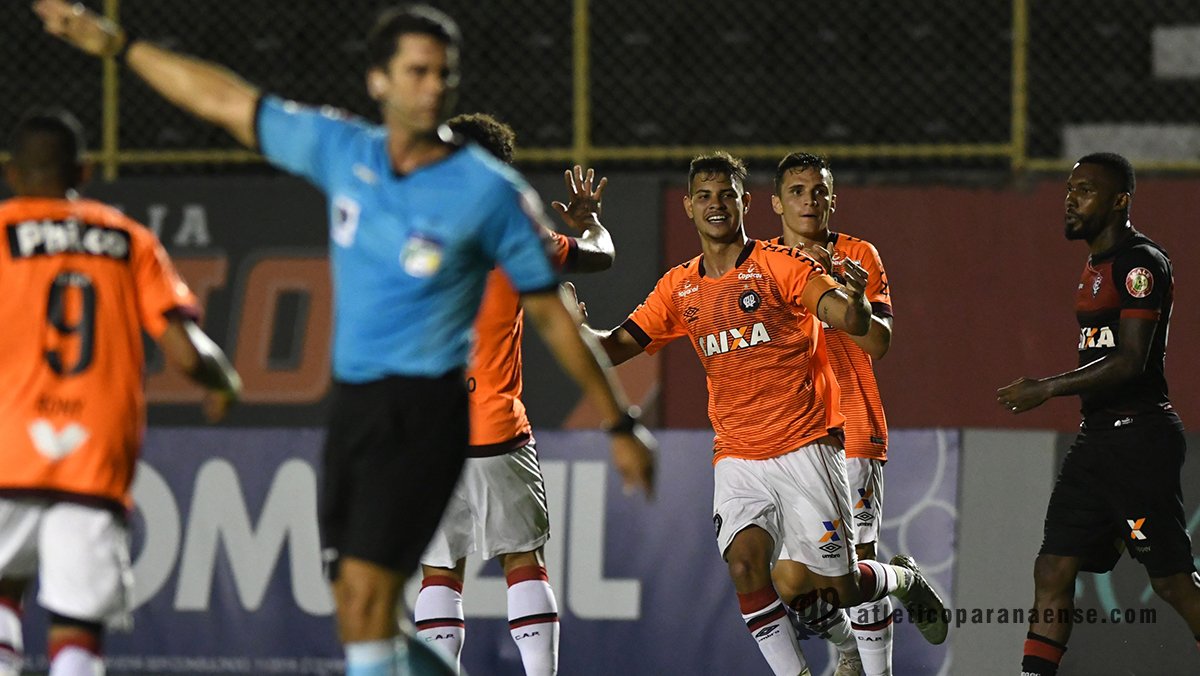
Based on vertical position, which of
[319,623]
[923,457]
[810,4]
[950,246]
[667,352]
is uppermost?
[810,4]

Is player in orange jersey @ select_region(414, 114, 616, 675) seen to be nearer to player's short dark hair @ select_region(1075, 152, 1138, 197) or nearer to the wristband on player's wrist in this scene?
player's short dark hair @ select_region(1075, 152, 1138, 197)

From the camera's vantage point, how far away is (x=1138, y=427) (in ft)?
23.6

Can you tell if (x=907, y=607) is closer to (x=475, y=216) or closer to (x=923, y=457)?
(x=923, y=457)

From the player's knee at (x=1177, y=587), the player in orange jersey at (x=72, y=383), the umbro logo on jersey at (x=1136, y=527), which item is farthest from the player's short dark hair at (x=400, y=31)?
the player's knee at (x=1177, y=587)

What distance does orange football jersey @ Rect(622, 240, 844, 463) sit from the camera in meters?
7.16

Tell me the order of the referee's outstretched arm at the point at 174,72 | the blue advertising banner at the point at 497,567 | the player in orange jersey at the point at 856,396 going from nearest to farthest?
the referee's outstretched arm at the point at 174,72, the player in orange jersey at the point at 856,396, the blue advertising banner at the point at 497,567

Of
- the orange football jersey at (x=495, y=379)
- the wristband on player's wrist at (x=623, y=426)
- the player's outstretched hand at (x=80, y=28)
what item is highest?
the player's outstretched hand at (x=80, y=28)

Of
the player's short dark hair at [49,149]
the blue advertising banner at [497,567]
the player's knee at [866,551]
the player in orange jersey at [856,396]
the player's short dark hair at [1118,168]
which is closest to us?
the player's short dark hair at [49,149]

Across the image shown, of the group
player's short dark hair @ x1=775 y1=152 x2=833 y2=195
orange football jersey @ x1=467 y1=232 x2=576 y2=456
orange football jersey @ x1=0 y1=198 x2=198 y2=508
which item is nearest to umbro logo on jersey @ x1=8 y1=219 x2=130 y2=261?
orange football jersey @ x1=0 y1=198 x2=198 y2=508

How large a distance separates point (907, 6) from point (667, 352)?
9.86ft

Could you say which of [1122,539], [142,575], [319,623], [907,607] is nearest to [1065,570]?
[1122,539]

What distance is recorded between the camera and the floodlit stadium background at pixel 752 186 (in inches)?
356

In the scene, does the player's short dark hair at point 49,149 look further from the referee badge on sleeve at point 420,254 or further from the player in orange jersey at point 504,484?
the player in orange jersey at point 504,484

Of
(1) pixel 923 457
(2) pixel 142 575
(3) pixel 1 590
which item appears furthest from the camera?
(2) pixel 142 575
